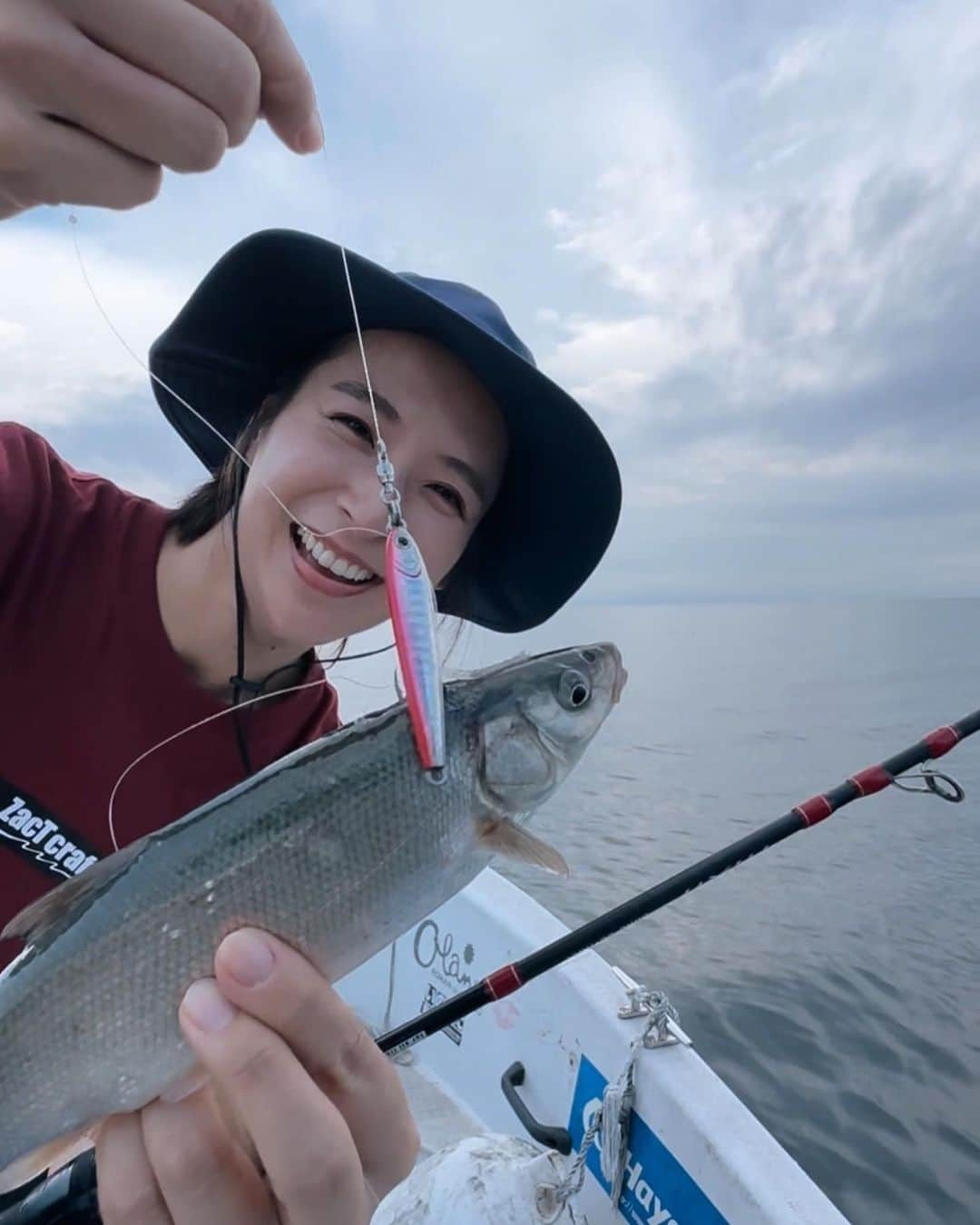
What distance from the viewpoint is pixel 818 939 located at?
9.19m

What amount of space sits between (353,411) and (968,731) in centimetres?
251

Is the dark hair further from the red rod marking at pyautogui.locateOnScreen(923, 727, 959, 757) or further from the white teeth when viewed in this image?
the red rod marking at pyautogui.locateOnScreen(923, 727, 959, 757)

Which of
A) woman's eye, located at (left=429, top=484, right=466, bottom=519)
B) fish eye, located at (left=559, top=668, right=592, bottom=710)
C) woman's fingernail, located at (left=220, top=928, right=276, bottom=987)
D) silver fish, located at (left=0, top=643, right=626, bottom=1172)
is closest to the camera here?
woman's fingernail, located at (left=220, top=928, right=276, bottom=987)

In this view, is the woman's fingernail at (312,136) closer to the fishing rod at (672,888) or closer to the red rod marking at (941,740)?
the fishing rod at (672,888)

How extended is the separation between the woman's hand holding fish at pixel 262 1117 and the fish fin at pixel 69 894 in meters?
0.28

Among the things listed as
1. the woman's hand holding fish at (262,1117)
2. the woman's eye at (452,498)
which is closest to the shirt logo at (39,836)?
the woman's hand holding fish at (262,1117)

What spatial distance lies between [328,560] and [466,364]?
2.52ft

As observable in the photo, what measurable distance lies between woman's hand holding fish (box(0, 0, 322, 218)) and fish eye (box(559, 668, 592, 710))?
1.20m

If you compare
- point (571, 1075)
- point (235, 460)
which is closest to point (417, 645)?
point (235, 460)

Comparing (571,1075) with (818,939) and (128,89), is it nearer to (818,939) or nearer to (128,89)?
(128,89)

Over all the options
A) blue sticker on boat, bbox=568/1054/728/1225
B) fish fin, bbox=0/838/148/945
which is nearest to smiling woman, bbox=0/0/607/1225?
fish fin, bbox=0/838/148/945

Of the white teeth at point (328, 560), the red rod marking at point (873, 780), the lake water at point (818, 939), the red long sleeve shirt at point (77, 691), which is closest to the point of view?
the white teeth at point (328, 560)

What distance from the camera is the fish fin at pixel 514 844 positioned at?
1.65 m

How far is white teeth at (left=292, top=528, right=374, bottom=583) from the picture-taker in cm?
230
